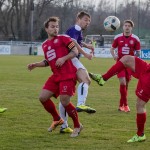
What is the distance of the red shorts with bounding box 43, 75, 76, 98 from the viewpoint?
697 centimetres

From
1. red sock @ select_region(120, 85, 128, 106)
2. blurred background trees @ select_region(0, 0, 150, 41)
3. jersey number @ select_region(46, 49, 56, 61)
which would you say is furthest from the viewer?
blurred background trees @ select_region(0, 0, 150, 41)

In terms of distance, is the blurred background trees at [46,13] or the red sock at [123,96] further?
the blurred background trees at [46,13]

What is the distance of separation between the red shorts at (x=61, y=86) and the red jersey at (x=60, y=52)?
81mm

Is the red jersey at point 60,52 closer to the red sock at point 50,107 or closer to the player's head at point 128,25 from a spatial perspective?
the red sock at point 50,107

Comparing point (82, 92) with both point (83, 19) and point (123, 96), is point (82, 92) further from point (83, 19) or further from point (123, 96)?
point (123, 96)

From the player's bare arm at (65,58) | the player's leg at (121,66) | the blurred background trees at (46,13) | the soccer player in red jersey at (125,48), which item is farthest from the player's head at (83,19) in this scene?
the blurred background trees at (46,13)

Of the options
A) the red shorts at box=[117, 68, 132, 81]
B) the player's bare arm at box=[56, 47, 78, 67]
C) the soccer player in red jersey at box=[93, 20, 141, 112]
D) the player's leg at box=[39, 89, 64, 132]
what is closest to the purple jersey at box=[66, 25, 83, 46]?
the player's bare arm at box=[56, 47, 78, 67]

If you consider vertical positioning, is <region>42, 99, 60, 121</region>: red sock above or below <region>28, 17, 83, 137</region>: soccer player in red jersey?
below

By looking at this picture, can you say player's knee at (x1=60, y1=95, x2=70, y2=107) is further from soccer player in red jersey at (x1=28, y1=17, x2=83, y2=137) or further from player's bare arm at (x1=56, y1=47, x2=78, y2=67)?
player's bare arm at (x1=56, y1=47, x2=78, y2=67)

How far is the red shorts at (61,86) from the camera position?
6.97 meters

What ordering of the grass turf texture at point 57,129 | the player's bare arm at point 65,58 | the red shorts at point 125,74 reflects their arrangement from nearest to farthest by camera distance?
the grass turf texture at point 57,129 < the player's bare arm at point 65,58 < the red shorts at point 125,74

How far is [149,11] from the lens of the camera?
77688mm

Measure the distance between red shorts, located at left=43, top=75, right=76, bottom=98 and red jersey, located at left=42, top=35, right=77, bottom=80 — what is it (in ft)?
0.26

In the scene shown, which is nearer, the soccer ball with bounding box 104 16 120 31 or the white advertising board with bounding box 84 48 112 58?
the soccer ball with bounding box 104 16 120 31
